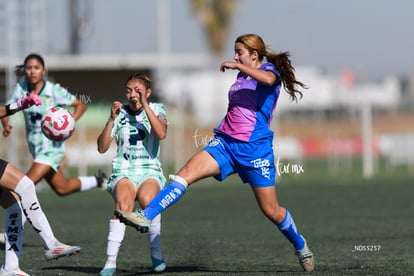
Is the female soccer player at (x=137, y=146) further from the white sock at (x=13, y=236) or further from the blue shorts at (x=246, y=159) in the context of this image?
the white sock at (x=13, y=236)

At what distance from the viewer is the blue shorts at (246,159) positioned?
8.65m

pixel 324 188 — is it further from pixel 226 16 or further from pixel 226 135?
pixel 226 16

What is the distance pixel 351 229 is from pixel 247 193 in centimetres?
940

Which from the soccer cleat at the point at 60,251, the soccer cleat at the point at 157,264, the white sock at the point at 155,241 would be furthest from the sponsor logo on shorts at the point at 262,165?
the soccer cleat at the point at 60,251

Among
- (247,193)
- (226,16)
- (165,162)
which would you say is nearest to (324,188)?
(247,193)

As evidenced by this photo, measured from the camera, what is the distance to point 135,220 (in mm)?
7910

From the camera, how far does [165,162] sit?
1433 inches

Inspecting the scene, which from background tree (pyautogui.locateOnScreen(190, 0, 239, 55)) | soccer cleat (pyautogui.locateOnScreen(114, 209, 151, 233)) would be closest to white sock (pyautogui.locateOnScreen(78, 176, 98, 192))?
soccer cleat (pyautogui.locateOnScreen(114, 209, 151, 233))

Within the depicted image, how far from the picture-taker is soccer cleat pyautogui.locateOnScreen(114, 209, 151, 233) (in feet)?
26.0

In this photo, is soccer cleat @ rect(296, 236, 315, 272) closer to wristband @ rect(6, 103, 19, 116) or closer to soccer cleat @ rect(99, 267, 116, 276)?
soccer cleat @ rect(99, 267, 116, 276)

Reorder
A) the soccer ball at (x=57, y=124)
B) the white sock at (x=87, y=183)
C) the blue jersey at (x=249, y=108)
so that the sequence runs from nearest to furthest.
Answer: the blue jersey at (x=249, y=108)
the soccer ball at (x=57, y=124)
the white sock at (x=87, y=183)

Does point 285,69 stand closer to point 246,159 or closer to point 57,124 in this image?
point 246,159

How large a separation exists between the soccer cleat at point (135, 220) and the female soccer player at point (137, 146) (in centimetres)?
79

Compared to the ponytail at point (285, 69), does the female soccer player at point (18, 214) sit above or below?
below
